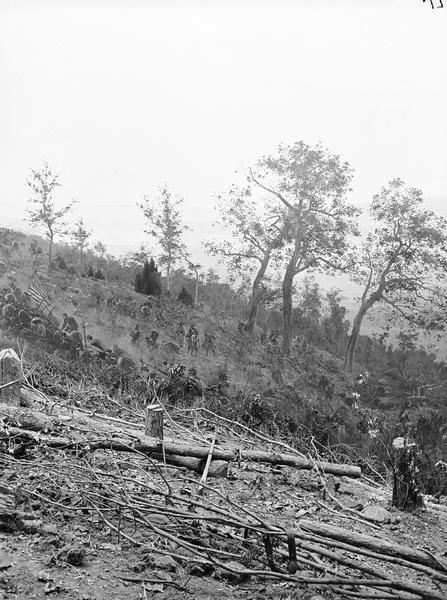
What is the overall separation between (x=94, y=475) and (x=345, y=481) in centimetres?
287

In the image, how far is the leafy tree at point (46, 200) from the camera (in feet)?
45.1

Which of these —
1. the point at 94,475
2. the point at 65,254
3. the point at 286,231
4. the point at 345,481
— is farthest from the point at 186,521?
the point at 65,254

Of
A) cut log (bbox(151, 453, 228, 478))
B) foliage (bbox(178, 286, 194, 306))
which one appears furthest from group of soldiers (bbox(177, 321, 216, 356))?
cut log (bbox(151, 453, 228, 478))

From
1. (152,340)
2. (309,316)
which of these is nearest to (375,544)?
(152,340)


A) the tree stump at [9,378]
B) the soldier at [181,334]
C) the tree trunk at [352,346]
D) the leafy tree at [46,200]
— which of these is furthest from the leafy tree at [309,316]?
the tree stump at [9,378]

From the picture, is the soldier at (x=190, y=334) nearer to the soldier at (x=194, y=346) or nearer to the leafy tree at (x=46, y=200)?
the soldier at (x=194, y=346)

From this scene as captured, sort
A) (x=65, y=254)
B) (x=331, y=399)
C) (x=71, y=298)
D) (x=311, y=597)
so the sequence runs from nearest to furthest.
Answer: (x=311, y=597)
(x=71, y=298)
(x=331, y=399)
(x=65, y=254)

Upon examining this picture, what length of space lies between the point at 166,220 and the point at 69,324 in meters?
7.14

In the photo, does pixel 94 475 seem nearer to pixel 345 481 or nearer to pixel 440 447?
pixel 345 481

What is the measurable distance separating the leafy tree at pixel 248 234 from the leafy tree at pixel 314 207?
0.53 metres

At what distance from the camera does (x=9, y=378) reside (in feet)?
19.3

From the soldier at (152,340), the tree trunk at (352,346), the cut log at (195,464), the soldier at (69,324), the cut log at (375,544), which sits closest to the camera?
the cut log at (375,544)

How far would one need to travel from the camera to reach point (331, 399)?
575 inches

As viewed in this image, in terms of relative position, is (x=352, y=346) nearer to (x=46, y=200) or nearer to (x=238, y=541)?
(x=46, y=200)
